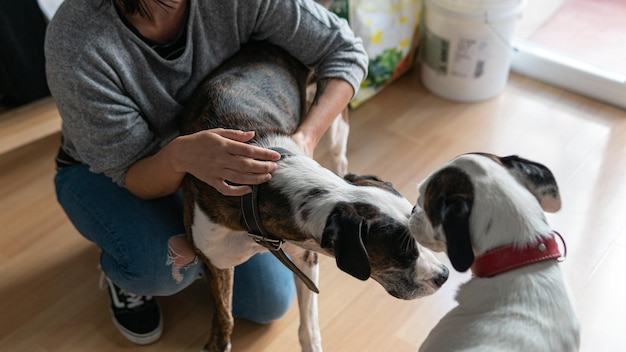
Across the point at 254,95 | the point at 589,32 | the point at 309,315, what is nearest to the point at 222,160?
the point at 254,95

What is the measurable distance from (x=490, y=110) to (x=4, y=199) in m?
2.02

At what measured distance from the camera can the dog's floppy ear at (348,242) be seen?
131 centimetres

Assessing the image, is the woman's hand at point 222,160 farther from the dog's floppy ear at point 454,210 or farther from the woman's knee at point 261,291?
the woman's knee at point 261,291

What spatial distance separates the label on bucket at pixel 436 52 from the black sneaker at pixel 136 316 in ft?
5.22

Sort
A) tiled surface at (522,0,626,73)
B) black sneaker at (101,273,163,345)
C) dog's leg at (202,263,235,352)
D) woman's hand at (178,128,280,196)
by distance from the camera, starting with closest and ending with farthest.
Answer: woman's hand at (178,128,280,196) → dog's leg at (202,263,235,352) → black sneaker at (101,273,163,345) → tiled surface at (522,0,626,73)

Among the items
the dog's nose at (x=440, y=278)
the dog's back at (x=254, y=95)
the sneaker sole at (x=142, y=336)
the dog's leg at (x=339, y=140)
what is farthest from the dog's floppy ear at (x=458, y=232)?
the sneaker sole at (x=142, y=336)

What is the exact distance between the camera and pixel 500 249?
4.06 feet

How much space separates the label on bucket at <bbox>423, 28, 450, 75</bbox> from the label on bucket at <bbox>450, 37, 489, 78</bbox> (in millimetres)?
38

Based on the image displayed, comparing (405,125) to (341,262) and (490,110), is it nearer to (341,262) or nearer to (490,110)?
(490,110)

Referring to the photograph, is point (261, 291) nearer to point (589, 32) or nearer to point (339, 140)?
point (339, 140)

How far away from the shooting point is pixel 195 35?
177 cm

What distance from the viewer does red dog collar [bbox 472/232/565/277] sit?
4.06ft

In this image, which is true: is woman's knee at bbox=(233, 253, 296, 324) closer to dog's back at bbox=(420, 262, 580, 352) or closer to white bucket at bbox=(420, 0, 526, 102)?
dog's back at bbox=(420, 262, 580, 352)

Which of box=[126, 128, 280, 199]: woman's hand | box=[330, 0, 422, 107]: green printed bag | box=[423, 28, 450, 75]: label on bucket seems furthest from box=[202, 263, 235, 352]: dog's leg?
box=[423, 28, 450, 75]: label on bucket
